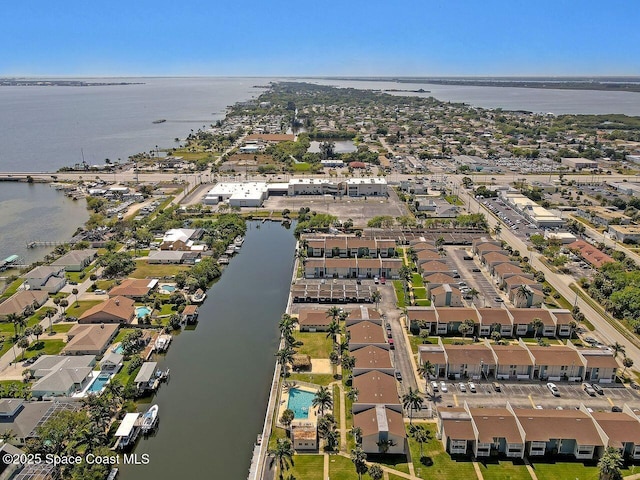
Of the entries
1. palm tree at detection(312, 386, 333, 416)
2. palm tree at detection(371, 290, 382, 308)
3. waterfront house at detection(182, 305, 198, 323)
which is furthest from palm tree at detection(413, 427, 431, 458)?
waterfront house at detection(182, 305, 198, 323)

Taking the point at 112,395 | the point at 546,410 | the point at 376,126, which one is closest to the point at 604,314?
the point at 546,410

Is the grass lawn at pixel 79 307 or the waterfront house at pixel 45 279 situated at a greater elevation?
the waterfront house at pixel 45 279

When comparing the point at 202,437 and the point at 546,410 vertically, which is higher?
the point at 546,410

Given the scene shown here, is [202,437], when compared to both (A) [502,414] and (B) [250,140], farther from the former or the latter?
(B) [250,140]

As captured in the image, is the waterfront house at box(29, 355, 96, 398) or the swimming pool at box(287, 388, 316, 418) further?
the waterfront house at box(29, 355, 96, 398)

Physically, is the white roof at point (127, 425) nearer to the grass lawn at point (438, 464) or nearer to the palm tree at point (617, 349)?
the grass lawn at point (438, 464)

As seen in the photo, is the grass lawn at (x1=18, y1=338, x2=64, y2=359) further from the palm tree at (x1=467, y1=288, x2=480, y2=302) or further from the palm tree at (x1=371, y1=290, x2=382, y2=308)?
the palm tree at (x1=467, y1=288, x2=480, y2=302)

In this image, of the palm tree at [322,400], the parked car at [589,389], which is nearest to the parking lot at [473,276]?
the parked car at [589,389]
